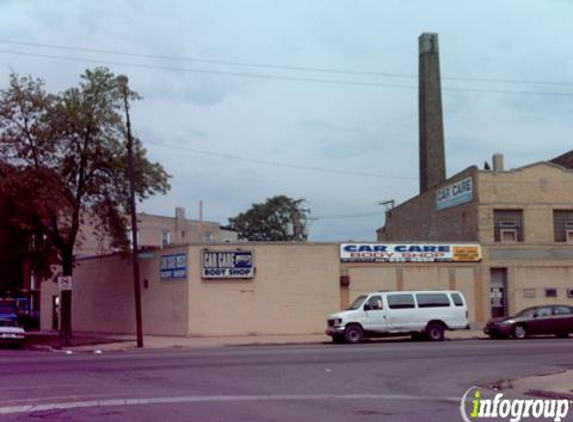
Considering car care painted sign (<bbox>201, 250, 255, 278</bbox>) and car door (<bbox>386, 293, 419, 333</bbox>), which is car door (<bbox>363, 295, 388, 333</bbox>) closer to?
car door (<bbox>386, 293, 419, 333</bbox>)

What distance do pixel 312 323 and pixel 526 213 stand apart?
39.4 feet

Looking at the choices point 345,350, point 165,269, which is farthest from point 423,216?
point 345,350

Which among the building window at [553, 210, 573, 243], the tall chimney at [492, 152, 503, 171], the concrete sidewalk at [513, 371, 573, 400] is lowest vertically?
the concrete sidewalk at [513, 371, 573, 400]

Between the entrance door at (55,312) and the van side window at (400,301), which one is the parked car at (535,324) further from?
the entrance door at (55,312)

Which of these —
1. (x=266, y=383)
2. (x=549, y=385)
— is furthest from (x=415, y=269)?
(x=266, y=383)

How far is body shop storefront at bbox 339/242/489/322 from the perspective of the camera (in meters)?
38.1

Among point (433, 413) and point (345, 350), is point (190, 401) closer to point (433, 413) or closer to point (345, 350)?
point (433, 413)

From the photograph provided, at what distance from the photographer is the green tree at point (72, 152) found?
34.2 metres

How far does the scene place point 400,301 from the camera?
3088cm

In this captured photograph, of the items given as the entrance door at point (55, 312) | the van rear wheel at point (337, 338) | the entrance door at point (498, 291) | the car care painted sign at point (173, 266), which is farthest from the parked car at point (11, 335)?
the entrance door at point (498, 291)

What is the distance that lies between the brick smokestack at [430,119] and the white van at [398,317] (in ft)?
68.9

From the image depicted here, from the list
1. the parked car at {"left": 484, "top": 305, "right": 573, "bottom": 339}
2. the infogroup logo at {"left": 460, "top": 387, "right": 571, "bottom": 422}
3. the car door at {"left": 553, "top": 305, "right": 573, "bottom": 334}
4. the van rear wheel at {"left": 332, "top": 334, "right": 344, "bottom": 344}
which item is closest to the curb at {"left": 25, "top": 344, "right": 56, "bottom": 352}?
the van rear wheel at {"left": 332, "top": 334, "right": 344, "bottom": 344}

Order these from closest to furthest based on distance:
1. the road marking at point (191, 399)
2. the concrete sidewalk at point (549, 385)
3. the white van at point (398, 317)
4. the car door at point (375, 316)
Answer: the road marking at point (191, 399) < the concrete sidewalk at point (549, 385) < the white van at point (398, 317) < the car door at point (375, 316)

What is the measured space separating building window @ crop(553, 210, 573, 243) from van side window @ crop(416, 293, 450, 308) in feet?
37.1
